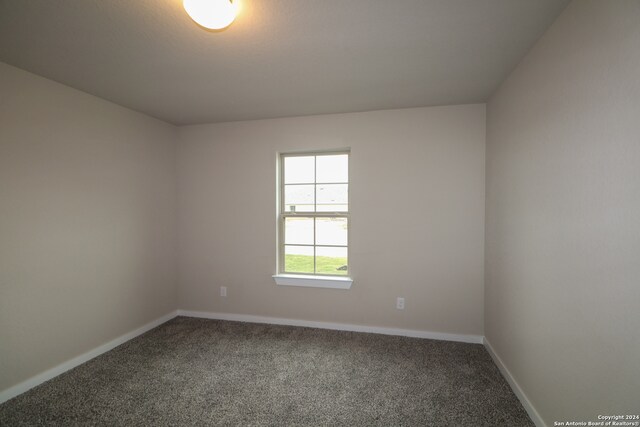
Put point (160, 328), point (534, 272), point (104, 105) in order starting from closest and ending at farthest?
point (534, 272), point (104, 105), point (160, 328)

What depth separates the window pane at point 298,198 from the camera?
132 inches

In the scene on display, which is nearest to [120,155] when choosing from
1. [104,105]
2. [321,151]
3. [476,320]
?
[104,105]

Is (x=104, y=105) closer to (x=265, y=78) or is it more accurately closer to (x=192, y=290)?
(x=265, y=78)

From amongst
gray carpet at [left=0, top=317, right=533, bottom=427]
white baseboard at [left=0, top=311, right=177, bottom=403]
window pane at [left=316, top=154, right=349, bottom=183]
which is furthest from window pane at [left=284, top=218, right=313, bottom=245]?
white baseboard at [left=0, top=311, right=177, bottom=403]

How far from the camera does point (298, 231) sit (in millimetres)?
3395

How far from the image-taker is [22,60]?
198 cm

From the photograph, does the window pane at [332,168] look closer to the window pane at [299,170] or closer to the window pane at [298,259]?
the window pane at [299,170]

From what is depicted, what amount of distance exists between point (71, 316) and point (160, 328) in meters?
0.96

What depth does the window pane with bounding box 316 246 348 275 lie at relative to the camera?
3.25m

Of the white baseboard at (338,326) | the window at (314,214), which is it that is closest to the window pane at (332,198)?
the window at (314,214)

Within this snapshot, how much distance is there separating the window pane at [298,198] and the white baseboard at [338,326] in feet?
4.35

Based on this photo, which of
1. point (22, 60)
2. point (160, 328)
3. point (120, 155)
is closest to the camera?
point (22, 60)

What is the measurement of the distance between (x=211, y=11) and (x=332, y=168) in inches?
82.2

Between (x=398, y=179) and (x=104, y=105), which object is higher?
(x=104, y=105)
